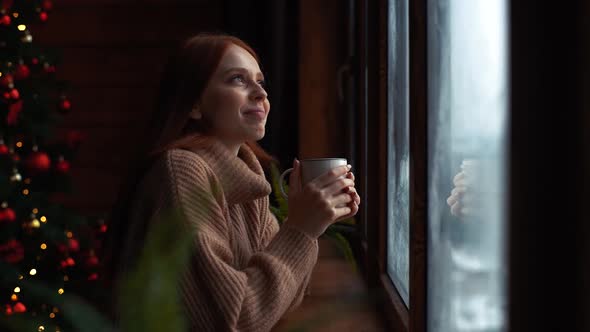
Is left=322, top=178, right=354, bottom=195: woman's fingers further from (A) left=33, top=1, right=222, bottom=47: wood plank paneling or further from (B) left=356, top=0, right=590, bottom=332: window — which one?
(A) left=33, top=1, right=222, bottom=47: wood plank paneling

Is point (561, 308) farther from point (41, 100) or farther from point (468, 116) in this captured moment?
point (41, 100)

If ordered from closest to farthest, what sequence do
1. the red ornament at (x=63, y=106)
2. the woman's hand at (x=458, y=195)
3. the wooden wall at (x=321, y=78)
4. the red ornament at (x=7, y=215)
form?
1. the woman's hand at (x=458, y=195)
2. the red ornament at (x=7, y=215)
3. the red ornament at (x=63, y=106)
4. the wooden wall at (x=321, y=78)

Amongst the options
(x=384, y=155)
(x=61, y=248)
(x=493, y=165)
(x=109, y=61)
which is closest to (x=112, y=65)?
(x=109, y=61)

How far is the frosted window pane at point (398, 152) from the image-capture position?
1.68m

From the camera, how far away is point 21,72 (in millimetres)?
2266

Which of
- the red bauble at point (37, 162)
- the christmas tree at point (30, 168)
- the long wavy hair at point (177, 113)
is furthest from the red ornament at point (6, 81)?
the long wavy hair at point (177, 113)

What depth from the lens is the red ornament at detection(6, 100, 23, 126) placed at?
2.20 meters

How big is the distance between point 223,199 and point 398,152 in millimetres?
679

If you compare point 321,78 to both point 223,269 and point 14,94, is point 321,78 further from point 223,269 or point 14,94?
point 223,269

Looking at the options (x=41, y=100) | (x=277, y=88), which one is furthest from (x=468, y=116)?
(x=277, y=88)

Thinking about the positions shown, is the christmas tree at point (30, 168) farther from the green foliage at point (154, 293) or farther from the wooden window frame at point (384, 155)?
the green foliage at point (154, 293)

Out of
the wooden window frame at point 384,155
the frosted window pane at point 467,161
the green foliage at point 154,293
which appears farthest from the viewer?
the wooden window frame at point 384,155

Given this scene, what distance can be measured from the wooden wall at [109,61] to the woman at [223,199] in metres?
2.89

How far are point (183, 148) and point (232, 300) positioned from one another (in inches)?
11.2
